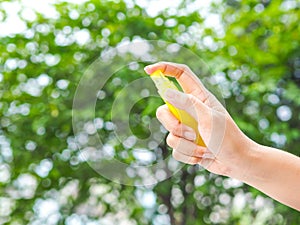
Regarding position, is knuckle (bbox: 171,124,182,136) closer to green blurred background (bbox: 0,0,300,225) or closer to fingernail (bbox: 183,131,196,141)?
fingernail (bbox: 183,131,196,141)

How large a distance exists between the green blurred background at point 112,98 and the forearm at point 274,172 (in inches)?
25.7

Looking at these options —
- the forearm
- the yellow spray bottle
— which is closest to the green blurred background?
the forearm

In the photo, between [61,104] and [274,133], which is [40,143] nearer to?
[61,104]

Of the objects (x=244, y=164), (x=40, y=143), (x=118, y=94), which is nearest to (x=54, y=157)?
(x=40, y=143)

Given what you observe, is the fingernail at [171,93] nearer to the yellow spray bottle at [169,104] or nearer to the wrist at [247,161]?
the yellow spray bottle at [169,104]

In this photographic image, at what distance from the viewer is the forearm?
822 millimetres

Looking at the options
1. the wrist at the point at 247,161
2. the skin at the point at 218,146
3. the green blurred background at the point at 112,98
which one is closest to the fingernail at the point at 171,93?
the skin at the point at 218,146

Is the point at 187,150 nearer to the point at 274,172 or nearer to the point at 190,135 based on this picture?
the point at 190,135

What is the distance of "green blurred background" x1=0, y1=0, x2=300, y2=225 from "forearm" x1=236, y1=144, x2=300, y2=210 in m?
0.65

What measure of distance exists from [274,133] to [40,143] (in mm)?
611

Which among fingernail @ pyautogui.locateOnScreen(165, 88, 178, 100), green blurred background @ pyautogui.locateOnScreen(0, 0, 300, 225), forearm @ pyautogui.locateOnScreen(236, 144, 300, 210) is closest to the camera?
fingernail @ pyautogui.locateOnScreen(165, 88, 178, 100)

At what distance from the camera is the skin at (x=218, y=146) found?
736 mm

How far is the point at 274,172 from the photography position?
0.84 meters

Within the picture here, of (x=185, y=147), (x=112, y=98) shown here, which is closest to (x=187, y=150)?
(x=185, y=147)
